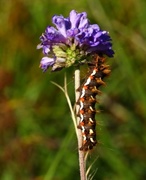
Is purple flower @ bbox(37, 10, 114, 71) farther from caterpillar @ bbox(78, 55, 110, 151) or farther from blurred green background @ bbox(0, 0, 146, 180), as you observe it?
blurred green background @ bbox(0, 0, 146, 180)

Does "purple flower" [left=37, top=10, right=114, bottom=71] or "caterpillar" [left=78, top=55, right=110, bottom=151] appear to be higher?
"purple flower" [left=37, top=10, right=114, bottom=71]

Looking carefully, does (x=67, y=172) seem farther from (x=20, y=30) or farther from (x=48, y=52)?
(x=48, y=52)

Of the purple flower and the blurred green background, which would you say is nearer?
the purple flower

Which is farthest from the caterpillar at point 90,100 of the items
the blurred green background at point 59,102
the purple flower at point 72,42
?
the blurred green background at point 59,102

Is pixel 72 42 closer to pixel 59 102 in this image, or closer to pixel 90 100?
pixel 90 100

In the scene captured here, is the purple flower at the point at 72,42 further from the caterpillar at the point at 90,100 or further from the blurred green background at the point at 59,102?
the blurred green background at the point at 59,102

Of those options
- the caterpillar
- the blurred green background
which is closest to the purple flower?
the caterpillar
